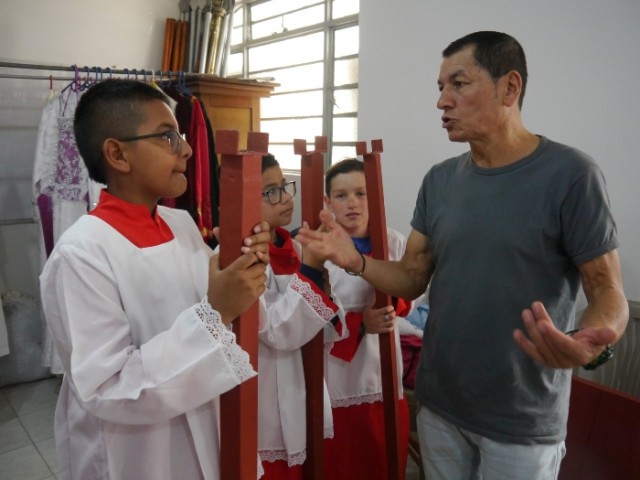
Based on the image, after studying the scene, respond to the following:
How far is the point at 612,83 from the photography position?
1792mm

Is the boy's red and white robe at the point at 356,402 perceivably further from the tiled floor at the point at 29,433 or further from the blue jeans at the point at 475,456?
the tiled floor at the point at 29,433

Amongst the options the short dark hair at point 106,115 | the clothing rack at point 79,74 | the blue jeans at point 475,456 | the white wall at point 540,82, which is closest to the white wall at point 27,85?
the clothing rack at point 79,74

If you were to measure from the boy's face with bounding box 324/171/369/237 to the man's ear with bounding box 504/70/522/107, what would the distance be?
69cm

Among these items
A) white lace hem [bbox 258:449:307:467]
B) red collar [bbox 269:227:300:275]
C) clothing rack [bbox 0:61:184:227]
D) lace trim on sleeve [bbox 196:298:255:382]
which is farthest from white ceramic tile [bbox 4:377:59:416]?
lace trim on sleeve [bbox 196:298:255:382]

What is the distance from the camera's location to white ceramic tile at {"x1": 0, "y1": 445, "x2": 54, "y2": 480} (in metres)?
2.27

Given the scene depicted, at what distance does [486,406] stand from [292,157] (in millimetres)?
3357

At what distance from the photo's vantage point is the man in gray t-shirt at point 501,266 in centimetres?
103

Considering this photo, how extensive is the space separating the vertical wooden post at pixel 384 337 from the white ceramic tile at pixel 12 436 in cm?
216

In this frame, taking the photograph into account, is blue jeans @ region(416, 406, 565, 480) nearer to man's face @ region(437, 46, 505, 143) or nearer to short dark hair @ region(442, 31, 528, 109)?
man's face @ region(437, 46, 505, 143)

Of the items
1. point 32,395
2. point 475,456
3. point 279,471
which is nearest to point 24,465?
point 32,395

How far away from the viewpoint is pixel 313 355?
1.35 meters

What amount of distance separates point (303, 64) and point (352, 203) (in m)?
2.53

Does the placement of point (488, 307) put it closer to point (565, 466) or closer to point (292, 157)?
point (565, 466)

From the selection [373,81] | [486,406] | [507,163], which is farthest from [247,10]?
[486,406]
